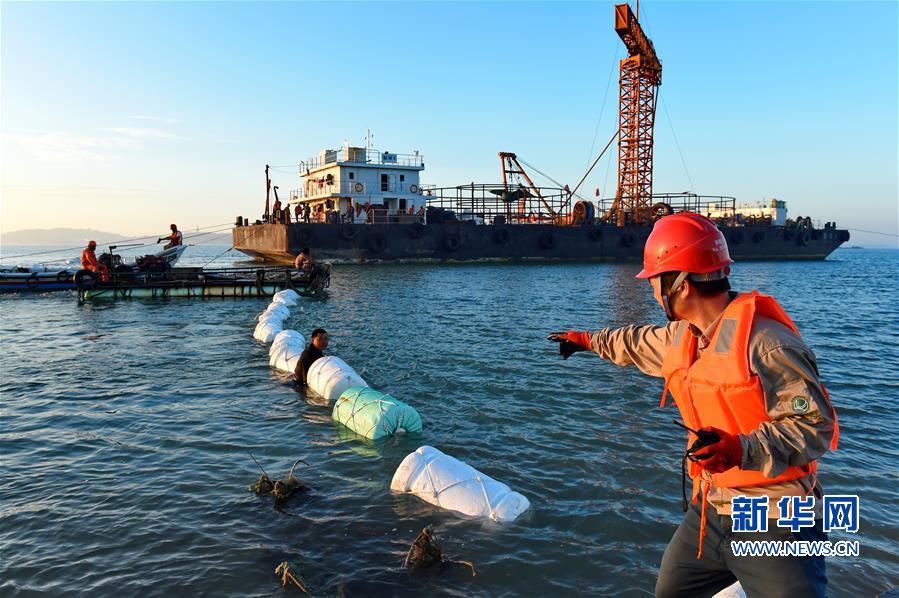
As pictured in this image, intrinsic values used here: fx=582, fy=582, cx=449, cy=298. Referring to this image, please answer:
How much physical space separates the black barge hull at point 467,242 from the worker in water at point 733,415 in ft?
127

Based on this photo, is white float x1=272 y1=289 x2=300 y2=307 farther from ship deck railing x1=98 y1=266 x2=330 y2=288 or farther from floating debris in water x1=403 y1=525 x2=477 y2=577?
floating debris in water x1=403 y1=525 x2=477 y2=577

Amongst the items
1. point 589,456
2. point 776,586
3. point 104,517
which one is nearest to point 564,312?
point 589,456

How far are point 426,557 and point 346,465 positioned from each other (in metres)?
2.48

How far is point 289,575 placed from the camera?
4691mm

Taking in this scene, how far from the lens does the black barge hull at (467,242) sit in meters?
41.5

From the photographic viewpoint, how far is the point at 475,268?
4441 centimetres

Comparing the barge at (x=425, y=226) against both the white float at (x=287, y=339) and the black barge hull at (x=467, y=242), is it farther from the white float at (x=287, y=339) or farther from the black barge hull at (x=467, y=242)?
the white float at (x=287, y=339)

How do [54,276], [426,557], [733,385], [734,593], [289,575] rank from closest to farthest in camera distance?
[733,385] < [734,593] < [289,575] < [426,557] < [54,276]

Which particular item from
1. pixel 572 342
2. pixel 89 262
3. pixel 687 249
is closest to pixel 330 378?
pixel 572 342

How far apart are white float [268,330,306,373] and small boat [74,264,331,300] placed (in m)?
11.9

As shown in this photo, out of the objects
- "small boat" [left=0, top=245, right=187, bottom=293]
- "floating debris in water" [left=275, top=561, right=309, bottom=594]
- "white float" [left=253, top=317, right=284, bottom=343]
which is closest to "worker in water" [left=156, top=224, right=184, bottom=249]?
"small boat" [left=0, top=245, right=187, bottom=293]

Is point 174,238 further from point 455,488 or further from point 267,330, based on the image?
point 455,488

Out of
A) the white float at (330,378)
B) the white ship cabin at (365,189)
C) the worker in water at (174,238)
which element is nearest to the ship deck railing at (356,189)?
the white ship cabin at (365,189)

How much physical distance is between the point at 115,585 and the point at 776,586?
16.2 feet
